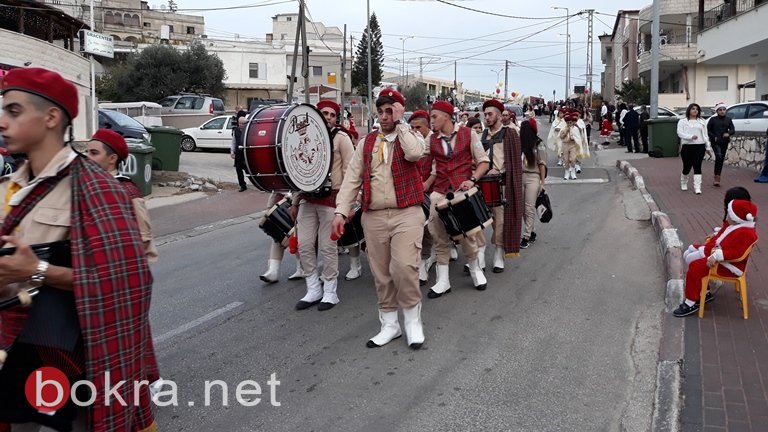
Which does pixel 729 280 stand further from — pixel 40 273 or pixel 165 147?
pixel 165 147

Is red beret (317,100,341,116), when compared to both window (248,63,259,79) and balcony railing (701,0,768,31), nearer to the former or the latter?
balcony railing (701,0,768,31)

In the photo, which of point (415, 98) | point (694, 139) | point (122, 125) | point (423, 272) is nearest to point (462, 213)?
point (423, 272)

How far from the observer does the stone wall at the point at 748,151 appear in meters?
16.5

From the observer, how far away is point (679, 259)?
7434mm

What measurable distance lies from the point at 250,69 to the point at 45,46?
37323mm

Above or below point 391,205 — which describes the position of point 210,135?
above

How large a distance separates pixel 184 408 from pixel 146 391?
1867 millimetres

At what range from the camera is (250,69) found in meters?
59.5

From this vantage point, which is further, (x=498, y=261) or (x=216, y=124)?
(x=216, y=124)

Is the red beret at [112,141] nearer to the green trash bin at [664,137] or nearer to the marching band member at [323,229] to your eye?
the marching band member at [323,229]

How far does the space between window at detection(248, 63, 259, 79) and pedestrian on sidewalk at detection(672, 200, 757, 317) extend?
186 feet

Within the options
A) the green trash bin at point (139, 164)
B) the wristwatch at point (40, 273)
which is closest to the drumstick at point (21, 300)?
the wristwatch at point (40, 273)

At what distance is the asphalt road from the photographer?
439 cm

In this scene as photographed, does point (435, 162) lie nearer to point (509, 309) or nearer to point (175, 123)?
point (509, 309)
